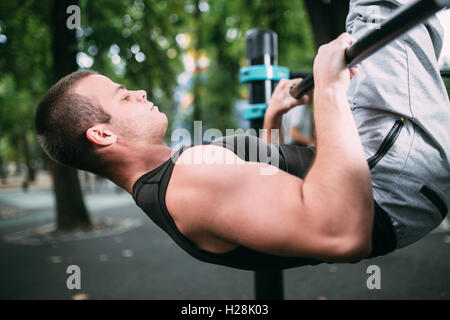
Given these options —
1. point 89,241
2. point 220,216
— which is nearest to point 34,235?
point 89,241

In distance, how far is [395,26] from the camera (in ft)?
3.32

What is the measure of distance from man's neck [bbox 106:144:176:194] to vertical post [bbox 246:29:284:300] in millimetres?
779

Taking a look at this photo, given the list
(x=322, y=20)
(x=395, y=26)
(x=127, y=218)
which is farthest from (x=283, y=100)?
(x=127, y=218)

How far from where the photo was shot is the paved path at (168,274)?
396 centimetres

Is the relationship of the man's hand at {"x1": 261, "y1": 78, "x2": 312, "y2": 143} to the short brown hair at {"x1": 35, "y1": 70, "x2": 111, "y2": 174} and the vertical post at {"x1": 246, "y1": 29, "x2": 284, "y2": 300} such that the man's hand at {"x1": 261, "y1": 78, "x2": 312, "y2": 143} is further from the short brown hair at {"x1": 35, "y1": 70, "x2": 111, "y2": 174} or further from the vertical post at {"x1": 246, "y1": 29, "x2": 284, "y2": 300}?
the short brown hair at {"x1": 35, "y1": 70, "x2": 111, "y2": 174}

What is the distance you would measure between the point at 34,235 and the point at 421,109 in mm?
7784

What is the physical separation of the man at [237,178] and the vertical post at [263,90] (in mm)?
632

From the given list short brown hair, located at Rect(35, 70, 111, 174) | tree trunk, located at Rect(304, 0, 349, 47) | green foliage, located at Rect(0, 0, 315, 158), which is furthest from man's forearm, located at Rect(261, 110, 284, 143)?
green foliage, located at Rect(0, 0, 315, 158)

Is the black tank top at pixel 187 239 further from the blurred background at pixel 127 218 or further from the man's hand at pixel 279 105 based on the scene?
the blurred background at pixel 127 218

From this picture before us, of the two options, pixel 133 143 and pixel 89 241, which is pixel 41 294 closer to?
pixel 89 241

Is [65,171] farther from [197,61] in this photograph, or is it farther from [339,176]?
[197,61]

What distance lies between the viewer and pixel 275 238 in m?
1.20

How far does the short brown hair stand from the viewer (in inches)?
65.9

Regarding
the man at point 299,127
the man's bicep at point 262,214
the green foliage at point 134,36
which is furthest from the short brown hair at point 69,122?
the green foliage at point 134,36
